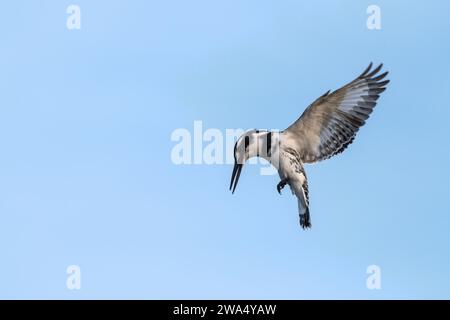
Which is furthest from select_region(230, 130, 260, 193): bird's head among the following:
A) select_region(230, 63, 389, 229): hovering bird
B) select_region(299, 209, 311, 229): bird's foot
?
select_region(299, 209, 311, 229): bird's foot

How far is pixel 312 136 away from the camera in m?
26.1

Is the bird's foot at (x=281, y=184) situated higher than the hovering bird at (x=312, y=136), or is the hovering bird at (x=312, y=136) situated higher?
the hovering bird at (x=312, y=136)

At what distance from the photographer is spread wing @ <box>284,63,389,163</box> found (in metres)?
25.8

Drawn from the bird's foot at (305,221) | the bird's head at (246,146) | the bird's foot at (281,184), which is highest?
the bird's head at (246,146)

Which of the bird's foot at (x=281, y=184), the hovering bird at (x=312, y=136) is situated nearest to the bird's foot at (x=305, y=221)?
the hovering bird at (x=312, y=136)

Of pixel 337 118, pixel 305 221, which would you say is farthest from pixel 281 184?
pixel 337 118

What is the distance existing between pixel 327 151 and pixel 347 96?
148 cm

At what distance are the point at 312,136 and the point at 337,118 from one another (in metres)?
0.76

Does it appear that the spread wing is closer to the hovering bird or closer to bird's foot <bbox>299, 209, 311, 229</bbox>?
the hovering bird

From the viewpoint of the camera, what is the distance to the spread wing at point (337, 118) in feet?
84.6

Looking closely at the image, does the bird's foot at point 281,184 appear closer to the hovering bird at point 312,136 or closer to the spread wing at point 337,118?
the hovering bird at point 312,136

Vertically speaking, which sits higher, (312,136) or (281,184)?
(312,136)

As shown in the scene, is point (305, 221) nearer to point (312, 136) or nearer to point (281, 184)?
point (281, 184)
